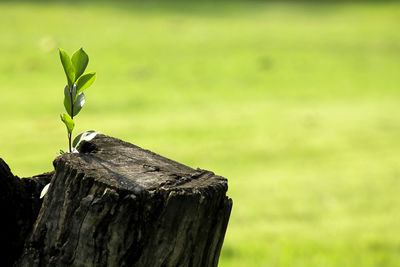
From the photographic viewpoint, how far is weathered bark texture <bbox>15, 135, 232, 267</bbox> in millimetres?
977

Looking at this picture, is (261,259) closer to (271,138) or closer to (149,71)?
(271,138)

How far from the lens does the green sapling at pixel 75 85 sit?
3.51ft

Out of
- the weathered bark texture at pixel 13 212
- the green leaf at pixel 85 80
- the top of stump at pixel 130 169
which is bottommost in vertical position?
the weathered bark texture at pixel 13 212

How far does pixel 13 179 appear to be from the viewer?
1.06m

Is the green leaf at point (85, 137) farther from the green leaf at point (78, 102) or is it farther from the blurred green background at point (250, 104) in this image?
the blurred green background at point (250, 104)

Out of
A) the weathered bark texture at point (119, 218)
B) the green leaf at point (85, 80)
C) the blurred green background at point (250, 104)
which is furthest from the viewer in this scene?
the blurred green background at point (250, 104)

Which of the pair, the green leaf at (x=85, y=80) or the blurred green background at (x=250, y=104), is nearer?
the green leaf at (x=85, y=80)

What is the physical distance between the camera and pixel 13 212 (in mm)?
1058

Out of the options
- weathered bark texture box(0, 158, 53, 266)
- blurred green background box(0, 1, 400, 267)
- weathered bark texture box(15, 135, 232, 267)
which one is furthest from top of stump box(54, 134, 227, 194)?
blurred green background box(0, 1, 400, 267)

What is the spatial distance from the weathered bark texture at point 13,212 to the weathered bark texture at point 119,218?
0.12 feet

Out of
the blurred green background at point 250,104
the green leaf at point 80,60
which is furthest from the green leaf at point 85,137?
the blurred green background at point 250,104

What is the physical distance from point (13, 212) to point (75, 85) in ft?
0.83

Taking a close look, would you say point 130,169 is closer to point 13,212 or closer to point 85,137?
point 85,137

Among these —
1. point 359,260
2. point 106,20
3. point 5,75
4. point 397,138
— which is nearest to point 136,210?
point 359,260
